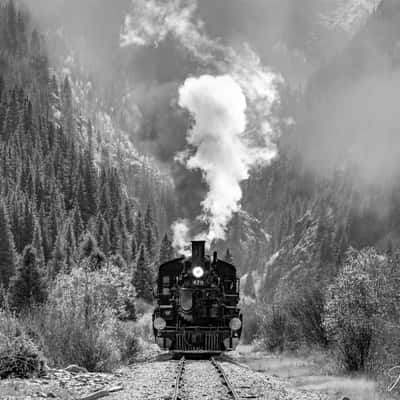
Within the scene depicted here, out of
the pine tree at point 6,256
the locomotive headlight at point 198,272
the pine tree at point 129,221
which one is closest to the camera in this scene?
the locomotive headlight at point 198,272

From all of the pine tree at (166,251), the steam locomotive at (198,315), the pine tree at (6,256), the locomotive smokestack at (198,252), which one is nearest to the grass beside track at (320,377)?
the steam locomotive at (198,315)

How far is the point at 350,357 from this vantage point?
63.5 ft

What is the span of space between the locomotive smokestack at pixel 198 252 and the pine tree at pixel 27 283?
24.3 metres

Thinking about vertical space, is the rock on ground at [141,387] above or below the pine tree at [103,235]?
below

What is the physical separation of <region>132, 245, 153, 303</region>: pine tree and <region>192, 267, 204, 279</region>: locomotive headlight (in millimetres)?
43265

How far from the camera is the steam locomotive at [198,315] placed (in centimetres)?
2397

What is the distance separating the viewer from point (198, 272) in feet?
79.7

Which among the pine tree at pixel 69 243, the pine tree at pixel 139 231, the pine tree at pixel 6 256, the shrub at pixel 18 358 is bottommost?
the shrub at pixel 18 358

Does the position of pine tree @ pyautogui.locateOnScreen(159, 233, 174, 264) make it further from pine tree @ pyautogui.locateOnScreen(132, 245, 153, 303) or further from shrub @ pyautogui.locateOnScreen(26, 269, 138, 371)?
shrub @ pyautogui.locateOnScreen(26, 269, 138, 371)

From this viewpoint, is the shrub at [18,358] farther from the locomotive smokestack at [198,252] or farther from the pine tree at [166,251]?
the pine tree at [166,251]

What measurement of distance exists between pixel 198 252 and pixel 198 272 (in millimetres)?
852

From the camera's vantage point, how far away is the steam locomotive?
24.0m

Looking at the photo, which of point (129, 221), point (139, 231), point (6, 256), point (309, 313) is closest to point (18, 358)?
point (309, 313)

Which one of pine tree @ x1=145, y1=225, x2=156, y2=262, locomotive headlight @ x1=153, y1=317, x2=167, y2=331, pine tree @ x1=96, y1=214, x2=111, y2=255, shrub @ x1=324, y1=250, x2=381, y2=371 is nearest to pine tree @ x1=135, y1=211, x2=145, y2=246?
pine tree @ x1=145, y1=225, x2=156, y2=262
